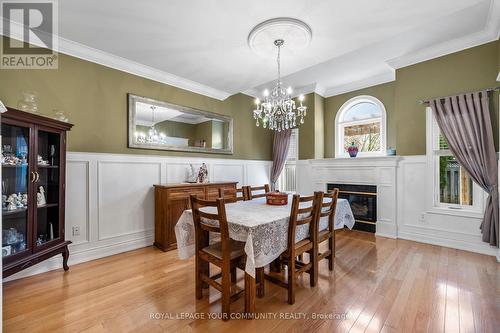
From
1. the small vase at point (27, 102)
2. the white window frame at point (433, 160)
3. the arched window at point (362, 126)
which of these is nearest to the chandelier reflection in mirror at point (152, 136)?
the small vase at point (27, 102)

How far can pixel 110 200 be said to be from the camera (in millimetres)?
3137

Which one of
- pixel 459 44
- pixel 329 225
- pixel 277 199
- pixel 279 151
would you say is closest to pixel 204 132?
pixel 279 151

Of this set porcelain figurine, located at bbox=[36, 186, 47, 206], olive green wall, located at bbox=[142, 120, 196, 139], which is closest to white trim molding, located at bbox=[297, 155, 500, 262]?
olive green wall, located at bbox=[142, 120, 196, 139]

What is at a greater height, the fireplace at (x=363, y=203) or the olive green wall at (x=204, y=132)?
the olive green wall at (x=204, y=132)

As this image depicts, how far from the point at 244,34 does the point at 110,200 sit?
2708mm

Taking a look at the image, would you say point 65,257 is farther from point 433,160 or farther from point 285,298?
point 433,160

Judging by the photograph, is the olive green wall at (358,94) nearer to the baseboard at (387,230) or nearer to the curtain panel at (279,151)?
the curtain panel at (279,151)

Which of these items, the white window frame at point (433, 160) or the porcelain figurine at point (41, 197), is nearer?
the porcelain figurine at point (41, 197)

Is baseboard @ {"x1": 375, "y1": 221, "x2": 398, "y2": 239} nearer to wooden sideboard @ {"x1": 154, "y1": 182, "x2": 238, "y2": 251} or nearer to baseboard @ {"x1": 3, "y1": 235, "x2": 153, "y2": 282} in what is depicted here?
wooden sideboard @ {"x1": 154, "y1": 182, "x2": 238, "y2": 251}

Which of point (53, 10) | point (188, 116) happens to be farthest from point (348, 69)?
point (53, 10)

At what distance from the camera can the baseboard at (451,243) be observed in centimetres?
301

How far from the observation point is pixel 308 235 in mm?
2342

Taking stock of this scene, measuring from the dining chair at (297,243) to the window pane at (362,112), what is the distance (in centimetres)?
328

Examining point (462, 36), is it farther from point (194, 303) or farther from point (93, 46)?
point (93, 46)
